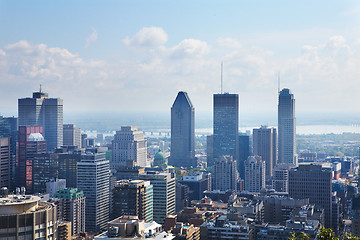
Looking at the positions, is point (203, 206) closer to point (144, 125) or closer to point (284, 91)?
point (284, 91)

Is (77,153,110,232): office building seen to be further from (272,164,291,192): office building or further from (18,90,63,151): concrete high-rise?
(18,90,63,151): concrete high-rise

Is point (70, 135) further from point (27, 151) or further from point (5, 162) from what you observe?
point (5, 162)

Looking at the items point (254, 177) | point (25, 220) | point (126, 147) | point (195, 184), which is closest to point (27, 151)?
point (195, 184)

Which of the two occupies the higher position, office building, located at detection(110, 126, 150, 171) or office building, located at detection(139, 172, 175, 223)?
office building, located at detection(110, 126, 150, 171)

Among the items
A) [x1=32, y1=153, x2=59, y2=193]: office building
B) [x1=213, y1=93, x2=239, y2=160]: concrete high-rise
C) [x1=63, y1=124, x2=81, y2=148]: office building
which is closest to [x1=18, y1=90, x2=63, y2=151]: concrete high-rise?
[x1=63, y1=124, x2=81, y2=148]: office building

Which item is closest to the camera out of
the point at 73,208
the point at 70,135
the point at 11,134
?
Result: the point at 73,208

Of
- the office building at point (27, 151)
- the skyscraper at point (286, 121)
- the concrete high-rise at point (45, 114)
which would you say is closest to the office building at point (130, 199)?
the office building at point (27, 151)
